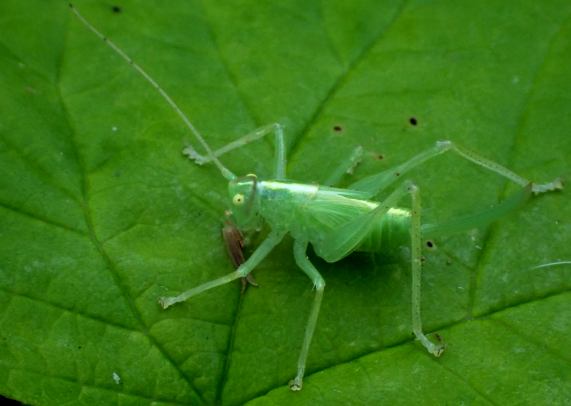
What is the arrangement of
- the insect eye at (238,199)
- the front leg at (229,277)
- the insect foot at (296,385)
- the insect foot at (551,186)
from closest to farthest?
the insect foot at (296,385), the front leg at (229,277), the insect eye at (238,199), the insect foot at (551,186)

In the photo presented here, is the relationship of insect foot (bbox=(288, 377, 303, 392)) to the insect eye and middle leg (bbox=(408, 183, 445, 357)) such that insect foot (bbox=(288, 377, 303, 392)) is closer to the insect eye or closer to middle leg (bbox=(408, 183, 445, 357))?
middle leg (bbox=(408, 183, 445, 357))

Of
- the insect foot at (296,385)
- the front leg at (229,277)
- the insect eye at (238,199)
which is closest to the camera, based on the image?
the insect foot at (296,385)

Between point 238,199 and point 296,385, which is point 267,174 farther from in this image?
point 296,385

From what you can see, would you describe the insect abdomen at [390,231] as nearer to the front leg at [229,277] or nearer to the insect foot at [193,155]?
the front leg at [229,277]

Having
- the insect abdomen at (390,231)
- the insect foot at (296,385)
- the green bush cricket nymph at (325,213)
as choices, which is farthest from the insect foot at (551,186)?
the insect foot at (296,385)

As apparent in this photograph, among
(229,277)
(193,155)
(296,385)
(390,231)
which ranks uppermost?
(193,155)

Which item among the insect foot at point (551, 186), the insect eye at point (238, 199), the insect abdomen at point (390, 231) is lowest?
the insect abdomen at point (390, 231)

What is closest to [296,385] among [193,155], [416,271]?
[416,271]

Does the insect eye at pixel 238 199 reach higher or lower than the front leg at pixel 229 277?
higher
